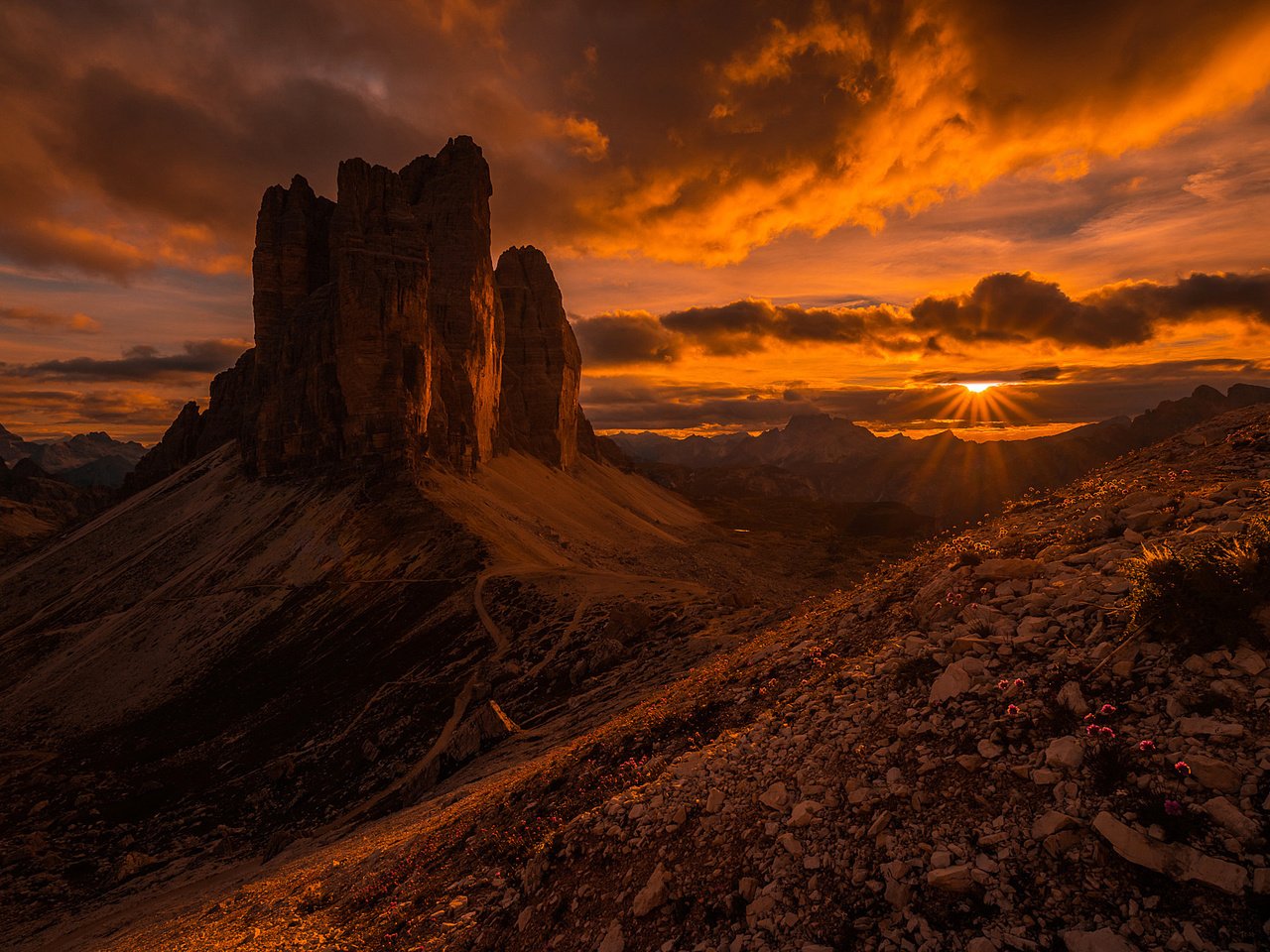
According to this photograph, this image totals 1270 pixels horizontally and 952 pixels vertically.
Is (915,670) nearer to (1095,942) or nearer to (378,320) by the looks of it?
(1095,942)

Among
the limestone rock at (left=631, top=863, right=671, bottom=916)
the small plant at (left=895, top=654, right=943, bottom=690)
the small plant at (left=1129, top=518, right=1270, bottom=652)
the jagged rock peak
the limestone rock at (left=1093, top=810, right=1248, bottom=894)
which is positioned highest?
the jagged rock peak

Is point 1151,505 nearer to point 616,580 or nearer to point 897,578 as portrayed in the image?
point 897,578

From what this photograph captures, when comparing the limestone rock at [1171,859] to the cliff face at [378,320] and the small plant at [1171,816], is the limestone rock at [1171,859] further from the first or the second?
the cliff face at [378,320]

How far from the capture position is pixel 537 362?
133750mm

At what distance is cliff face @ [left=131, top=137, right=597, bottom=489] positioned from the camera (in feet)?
265

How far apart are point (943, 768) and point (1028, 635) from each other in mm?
2417

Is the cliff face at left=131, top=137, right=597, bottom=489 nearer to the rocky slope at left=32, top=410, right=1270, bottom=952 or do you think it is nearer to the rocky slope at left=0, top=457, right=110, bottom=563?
the rocky slope at left=0, top=457, right=110, bottom=563

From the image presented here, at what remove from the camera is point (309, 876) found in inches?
640

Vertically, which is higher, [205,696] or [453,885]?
[453,885]

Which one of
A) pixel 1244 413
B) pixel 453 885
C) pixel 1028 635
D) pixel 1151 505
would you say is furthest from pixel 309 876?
pixel 1244 413

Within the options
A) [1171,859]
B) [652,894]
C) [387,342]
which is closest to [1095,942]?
[1171,859]

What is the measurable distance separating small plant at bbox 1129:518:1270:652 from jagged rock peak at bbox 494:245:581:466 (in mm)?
118402

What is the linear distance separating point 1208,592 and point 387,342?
8742 centimetres

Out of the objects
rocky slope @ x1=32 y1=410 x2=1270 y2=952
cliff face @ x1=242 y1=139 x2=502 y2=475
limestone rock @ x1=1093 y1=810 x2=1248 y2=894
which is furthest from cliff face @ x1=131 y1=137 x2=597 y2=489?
Result: limestone rock @ x1=1093 y1=810 x2=1248 y2=894
